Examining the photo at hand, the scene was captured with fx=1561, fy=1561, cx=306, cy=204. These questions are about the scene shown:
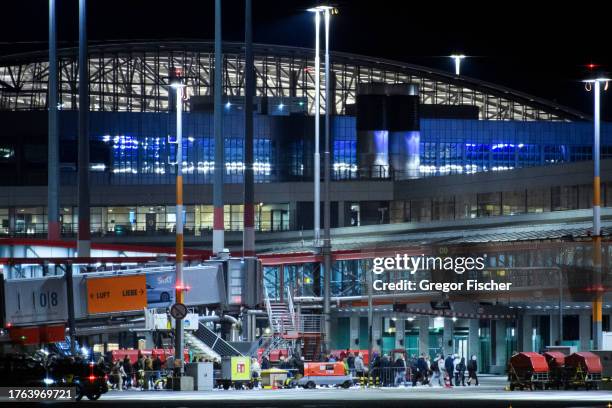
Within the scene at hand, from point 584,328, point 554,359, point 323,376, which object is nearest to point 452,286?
point 584,328

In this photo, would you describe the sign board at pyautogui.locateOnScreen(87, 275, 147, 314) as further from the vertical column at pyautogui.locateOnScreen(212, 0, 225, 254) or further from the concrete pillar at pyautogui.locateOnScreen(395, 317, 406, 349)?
the concrete pillar at pyautogui.locateOnScreen(395, 317, 406, 349)

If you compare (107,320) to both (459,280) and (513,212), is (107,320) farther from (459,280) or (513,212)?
(513,212)

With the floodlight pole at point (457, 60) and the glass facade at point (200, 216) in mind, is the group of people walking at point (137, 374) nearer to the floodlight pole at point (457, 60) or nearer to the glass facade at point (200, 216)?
the glass facade at point (200, 216)

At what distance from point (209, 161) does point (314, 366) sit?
2825 inches

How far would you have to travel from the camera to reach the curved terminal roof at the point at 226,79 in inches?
6575

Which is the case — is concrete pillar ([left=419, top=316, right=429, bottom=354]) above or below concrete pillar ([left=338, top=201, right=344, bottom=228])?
below

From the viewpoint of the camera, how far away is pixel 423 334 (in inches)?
4412

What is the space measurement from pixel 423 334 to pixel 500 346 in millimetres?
6826

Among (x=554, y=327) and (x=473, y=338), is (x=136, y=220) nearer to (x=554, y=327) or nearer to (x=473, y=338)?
(x=473, y=338)

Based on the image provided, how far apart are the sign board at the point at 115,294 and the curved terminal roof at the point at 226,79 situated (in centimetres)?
9213

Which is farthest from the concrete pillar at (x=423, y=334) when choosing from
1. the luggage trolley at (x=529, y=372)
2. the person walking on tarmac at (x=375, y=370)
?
the luggage trolley at (x=529, y=372)

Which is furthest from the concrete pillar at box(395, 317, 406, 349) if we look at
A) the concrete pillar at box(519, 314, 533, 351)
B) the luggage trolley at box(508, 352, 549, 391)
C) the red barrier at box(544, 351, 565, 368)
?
the luggage trolley at box(508, 352, 549, 391)

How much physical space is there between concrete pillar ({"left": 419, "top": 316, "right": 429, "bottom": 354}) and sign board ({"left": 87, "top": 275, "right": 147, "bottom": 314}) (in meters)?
43.9

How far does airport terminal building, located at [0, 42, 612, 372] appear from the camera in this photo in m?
97.6
